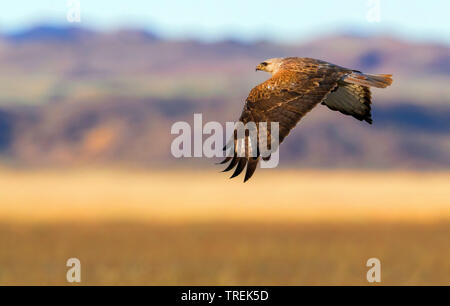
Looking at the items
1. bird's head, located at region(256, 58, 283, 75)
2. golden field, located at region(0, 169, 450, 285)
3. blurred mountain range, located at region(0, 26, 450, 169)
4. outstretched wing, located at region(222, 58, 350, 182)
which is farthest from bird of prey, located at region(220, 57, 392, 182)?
blurred mountain range, located at region(0, 26, 450, 169)

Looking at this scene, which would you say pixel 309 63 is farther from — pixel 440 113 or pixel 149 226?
pixel 440 113

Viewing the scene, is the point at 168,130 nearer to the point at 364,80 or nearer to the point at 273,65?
the point at 273,65

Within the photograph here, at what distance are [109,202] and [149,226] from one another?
27.5 m

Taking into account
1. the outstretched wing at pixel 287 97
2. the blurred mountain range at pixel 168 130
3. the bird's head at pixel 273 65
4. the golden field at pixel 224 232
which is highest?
the blurred mountain range at pixel 168 130

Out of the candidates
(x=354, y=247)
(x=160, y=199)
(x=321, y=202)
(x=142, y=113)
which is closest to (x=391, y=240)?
(x=354, y=247)

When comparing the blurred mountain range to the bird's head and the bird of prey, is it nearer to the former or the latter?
the bird's head

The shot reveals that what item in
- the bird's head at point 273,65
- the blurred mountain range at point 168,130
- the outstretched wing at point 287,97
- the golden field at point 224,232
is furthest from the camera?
the blurred mountain range at point 168,130

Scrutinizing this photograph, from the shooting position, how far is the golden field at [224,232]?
4516 cm

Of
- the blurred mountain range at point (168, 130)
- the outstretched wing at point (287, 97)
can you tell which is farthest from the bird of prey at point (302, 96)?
the blurred mountain range at point (168, 130)

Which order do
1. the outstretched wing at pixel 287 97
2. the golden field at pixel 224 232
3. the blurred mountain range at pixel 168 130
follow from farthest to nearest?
the blurred mountain range at pixel 168 130 → the golden field at pixel 224 232 → the outstretched wing at pixel 287 97

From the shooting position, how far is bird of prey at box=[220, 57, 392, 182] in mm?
10586

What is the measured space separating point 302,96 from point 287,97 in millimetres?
224

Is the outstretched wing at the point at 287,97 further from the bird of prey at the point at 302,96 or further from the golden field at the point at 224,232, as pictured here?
the golden field at the point at 224,232

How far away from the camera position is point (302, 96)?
10.8 m
